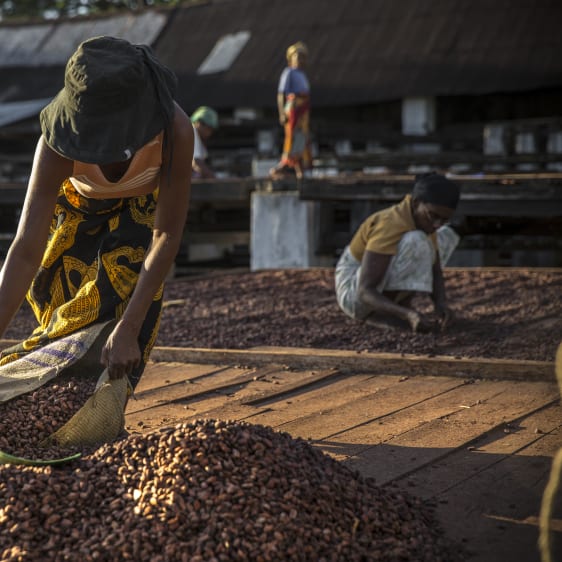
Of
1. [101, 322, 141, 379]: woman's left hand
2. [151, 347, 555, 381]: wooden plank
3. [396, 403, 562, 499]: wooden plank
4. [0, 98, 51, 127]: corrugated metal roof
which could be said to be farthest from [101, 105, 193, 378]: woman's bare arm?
[0, 98, 51, 127]: corrugated metal roof

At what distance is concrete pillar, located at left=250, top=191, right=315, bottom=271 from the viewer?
8336 mm

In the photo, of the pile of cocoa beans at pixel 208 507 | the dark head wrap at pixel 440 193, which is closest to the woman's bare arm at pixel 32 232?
the pile of cocoa beans at pixel 208 507

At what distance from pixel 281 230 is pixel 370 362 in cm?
418

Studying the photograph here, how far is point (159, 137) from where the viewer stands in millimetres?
2916

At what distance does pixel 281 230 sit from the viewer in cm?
841

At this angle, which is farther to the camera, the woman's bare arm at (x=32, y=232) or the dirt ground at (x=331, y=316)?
the dirt ground at (x=331, y=316)

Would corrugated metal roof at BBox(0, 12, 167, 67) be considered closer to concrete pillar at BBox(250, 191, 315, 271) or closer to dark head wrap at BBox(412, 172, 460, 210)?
concrete pillar at BBox(250, 191, 315, 271)

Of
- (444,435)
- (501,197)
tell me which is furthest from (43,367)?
(501,197)

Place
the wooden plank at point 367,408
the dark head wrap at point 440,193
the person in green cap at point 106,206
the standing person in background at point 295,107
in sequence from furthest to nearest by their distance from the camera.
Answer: the standing person in background at point 295,107, the dark head wrap at point 440,193, the wooden plank at point 367,408, the person in green cap at point 106,206

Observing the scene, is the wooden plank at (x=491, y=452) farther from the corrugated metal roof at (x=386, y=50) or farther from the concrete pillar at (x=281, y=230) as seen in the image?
the corrugated metal roof at (x=386, y=50)

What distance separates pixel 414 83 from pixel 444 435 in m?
14.1

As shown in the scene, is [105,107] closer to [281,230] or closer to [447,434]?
[447,434]

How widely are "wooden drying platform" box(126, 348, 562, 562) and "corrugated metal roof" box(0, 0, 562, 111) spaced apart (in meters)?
12.5

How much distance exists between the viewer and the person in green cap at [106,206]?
8.86 ft
